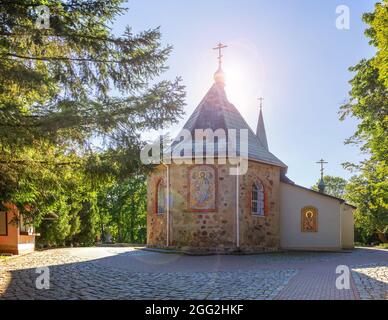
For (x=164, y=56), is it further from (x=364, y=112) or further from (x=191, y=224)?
(x=364, y=112)

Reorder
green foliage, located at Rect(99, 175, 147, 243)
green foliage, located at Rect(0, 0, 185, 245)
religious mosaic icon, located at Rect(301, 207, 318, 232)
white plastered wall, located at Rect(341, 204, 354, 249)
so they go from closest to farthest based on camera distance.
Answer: green foliage, located at Rect(0, 0, 185, 245) < religious mosaic icon, located at Rect(301, 207, 318, 232) < white plastered wall, located at Rect(341, 204, 354, 249) < green foliage, located at Rect(99, 175, 147, 243)

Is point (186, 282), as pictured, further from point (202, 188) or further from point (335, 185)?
point (335, 185)

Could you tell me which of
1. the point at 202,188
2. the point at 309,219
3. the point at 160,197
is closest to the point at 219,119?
the point at 202,188

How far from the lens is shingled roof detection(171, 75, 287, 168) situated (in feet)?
61.6

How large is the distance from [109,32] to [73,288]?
5.34 meters

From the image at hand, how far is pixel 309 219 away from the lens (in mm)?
20688

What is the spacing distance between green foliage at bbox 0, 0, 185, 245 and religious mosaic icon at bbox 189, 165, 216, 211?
28.6 ft

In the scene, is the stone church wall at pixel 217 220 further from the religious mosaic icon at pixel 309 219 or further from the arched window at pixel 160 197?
the religious mosaic icon at pixel 309 219

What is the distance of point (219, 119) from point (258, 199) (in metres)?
4.36

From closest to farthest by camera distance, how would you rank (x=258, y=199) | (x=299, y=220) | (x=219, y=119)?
(x=258, y=199) → (x=219, y=119) → (x=299, y=220)

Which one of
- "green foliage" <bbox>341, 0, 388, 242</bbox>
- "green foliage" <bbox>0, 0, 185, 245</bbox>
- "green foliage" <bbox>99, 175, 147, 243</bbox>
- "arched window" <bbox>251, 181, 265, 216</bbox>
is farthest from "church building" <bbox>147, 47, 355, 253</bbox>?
"green foliage" <bbox>99, 175, 147, 243</bbox>

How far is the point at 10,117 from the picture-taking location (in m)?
6.36

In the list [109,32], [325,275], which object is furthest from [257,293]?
[109,32]

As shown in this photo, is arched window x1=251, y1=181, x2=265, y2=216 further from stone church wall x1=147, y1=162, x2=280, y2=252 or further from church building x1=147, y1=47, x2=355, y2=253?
stone church wall x1=147, y1=162, x2=280, y2=252
